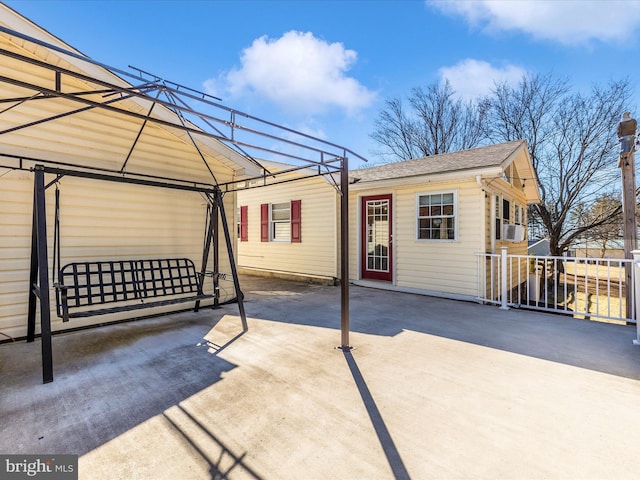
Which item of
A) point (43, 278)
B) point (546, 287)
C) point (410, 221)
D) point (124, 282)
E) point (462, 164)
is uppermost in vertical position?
point (462, 164)

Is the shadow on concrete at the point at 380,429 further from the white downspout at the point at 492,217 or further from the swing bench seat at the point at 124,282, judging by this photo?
the white downspout at the point at 492,217

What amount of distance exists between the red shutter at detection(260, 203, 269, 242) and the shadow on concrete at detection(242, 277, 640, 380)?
3329 millimetres

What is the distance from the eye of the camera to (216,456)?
171cm

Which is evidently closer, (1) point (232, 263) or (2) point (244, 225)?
(1) point (232, 263)

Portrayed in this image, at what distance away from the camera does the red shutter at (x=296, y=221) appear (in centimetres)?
871

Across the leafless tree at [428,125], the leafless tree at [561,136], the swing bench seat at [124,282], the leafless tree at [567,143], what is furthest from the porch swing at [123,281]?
the leafless tree at [428,125]

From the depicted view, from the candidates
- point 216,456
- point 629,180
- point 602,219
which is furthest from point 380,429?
point 602,219

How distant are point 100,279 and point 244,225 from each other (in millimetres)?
6571

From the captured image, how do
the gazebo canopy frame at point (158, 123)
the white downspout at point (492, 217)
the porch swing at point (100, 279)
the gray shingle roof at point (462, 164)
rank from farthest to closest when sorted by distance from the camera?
Result: the white downspout at point (492, 217) < the gray shingle roof at point (462, 164) < the porch swing at point (100, 279) < the gazebo canopy frame at point (158, 123)

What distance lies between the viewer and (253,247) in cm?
1003

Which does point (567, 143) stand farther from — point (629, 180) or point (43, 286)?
point (43, 286)

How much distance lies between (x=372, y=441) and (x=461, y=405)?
0.83 m

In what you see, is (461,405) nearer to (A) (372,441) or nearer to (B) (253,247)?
(A) (372,441)

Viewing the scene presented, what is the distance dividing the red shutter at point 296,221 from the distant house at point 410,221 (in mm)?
29
